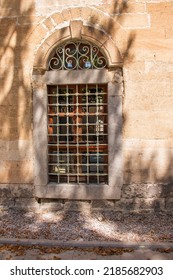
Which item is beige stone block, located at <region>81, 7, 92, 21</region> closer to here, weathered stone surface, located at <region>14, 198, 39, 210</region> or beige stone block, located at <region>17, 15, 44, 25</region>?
beige stone block, located at <region>17, 15, 44, 25</region>

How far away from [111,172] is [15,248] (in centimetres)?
223

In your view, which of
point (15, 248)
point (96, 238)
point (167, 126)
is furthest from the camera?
point (167, 126)

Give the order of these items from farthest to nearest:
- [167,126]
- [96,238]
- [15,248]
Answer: [167,126] → [96,238] → [15,248]

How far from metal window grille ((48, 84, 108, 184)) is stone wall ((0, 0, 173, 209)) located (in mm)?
421

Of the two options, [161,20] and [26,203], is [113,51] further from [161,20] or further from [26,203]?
[26,203]

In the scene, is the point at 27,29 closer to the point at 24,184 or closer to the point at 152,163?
the point at 24,184

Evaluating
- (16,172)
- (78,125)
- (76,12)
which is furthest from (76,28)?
(16,172)

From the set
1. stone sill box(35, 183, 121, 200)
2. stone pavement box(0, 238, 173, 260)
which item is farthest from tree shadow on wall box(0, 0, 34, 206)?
stone pavement box(0, 238, 173, 260)

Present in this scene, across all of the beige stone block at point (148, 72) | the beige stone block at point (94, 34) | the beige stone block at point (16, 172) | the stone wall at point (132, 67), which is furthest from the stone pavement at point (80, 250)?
the beige stone block at point (94, 34)

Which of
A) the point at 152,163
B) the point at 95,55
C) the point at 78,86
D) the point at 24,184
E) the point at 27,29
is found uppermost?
the point at 27,29

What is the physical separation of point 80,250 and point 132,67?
10.9 feet

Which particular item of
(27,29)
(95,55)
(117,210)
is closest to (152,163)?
(117,210)

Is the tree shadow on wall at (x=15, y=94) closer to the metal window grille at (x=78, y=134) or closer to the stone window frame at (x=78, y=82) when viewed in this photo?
the stone window frame at (x=78, y=82)

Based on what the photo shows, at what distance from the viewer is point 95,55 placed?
5770 millimetres
